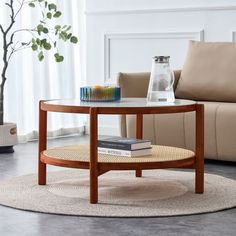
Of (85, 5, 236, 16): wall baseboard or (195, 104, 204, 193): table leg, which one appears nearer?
(195, 104, 204, 193): table leg

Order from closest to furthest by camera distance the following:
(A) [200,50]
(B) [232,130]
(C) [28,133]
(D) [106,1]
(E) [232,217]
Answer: (E) [232,217] → (B) [232,130] → (A) [200,50] → (C) [28,133] → (D) [106,1]

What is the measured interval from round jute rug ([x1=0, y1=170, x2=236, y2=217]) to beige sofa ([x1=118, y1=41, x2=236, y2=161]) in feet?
1.24

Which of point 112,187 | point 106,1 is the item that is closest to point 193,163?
point 112,187

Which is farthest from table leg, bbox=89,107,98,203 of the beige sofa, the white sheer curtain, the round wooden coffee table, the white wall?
the white wall

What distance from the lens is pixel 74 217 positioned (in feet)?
8.39

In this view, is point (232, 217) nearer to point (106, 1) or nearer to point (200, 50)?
point (200, 50)

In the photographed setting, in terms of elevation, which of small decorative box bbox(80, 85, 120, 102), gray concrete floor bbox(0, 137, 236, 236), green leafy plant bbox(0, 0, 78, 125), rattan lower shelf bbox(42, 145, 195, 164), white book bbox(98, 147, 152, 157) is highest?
green leafy plant bbox(0, 0, 78, 125)

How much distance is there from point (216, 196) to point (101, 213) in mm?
574

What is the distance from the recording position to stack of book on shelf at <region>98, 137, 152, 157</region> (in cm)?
293

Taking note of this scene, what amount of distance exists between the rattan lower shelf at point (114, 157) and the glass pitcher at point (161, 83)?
25 cm

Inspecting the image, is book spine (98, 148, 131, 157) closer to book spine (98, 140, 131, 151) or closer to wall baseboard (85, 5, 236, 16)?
book spine (98, 140, 131, 151)

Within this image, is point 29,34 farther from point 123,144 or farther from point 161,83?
point 123,144

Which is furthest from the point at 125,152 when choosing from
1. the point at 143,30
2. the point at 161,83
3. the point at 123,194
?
the point at 143,30

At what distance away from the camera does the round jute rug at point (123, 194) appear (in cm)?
266
